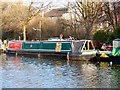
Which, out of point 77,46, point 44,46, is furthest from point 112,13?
point 77,46

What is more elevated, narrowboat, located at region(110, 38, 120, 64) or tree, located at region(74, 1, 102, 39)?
tree, located at region(74, 1, 102, 39)

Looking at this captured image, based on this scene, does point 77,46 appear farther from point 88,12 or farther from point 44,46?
point 88,12

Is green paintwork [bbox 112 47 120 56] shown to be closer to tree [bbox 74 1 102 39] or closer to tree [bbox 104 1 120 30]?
tree [bbox 104 1 120 30]

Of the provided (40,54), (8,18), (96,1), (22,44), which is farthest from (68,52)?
(8,18)

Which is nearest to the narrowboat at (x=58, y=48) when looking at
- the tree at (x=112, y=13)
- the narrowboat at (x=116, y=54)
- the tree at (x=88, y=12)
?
the narrowboat at (x=116, y=54)

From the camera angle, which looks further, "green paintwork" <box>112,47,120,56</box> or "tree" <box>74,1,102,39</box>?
"tree" <box>74,1,102,39</box>

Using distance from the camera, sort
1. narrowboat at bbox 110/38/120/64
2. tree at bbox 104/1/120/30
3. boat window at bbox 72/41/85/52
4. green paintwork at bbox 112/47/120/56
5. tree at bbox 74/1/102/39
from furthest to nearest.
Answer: tree at bbox 74/1/102/39 → tree at bbox 104/1/120/30 → boat window at bbox 72/41/85/52 → green paintwork at bbox 112/47/120/56 → narrowboat at bbox 110/38/120/64

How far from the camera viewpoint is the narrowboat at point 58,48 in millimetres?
23062

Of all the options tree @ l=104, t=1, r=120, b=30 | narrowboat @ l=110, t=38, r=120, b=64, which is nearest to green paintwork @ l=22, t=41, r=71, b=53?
narrowboat @ l=110, t=38, r=120, b=64

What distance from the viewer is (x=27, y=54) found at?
27656 mm

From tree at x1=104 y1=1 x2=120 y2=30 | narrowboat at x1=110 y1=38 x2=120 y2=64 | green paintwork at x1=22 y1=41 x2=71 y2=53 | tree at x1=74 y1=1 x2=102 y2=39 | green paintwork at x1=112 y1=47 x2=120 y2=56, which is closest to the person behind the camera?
narrowboat at x1=110 y1=38 x2=120 y2=64

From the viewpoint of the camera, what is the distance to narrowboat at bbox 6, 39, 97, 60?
23.1 meters

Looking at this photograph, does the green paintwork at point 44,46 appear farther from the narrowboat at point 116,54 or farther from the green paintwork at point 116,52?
the green paintwork at point 116,52

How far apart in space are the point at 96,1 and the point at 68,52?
8065 millimetres
